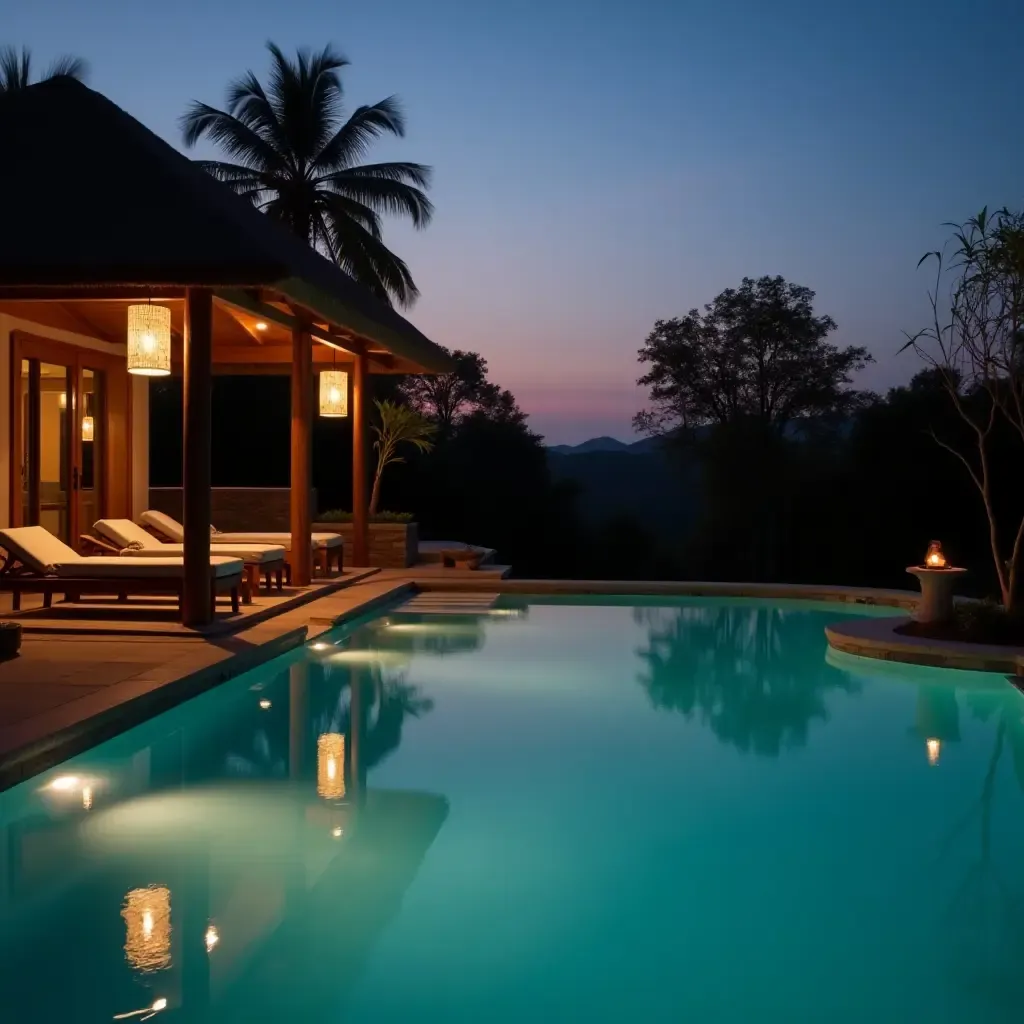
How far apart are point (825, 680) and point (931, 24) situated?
12.3 meters

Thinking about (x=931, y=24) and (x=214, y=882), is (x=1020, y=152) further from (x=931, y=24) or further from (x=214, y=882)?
Result: (x=214, y=882)

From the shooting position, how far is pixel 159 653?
8.37 m

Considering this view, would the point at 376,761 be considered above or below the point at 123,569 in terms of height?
below

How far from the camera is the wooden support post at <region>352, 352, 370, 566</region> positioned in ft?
51.4

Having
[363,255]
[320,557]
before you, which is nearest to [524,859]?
[320,557]

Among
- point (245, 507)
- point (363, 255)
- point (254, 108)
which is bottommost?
point (245, 507)

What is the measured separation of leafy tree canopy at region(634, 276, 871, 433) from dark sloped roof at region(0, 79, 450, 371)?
812 inches

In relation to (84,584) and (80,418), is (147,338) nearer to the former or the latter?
(84,584)

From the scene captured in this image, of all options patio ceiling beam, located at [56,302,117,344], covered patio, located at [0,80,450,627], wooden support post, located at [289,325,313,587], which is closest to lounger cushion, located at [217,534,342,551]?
wooden support post, located at [289,325,313,587]

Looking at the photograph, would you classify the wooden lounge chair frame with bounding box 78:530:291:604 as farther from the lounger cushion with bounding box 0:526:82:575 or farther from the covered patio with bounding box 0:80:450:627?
A: the lounger cushion with bounding box 0:526:82:575

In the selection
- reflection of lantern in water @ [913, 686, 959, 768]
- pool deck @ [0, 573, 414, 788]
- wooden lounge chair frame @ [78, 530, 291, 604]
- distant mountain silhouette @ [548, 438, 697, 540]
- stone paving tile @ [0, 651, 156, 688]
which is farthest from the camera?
distant mountain silhouette @ [548, 438, 697, 540]

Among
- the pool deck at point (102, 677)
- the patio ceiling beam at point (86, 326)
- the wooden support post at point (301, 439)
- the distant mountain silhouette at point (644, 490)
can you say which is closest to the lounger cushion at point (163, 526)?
the wooden support post at point (301, 439)

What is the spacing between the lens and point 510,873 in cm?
475

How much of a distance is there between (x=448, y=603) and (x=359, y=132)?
40.8ft
